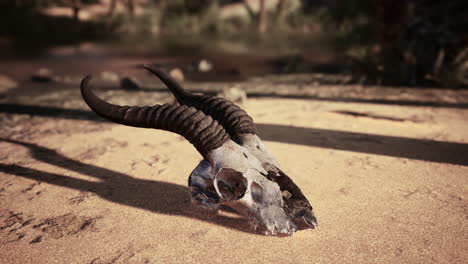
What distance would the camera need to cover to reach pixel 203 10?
2627cm

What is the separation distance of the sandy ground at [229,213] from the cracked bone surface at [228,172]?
0.19 metres

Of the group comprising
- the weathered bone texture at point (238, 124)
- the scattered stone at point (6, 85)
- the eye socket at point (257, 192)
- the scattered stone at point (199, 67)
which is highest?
the weathered bone texture at point (238, 124)

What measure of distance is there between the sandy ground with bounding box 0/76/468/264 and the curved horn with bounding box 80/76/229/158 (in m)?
0.90

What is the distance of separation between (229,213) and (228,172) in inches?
22.9

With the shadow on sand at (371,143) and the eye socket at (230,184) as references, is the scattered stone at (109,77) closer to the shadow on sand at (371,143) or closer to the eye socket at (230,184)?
the shadow on sand at (371,143)

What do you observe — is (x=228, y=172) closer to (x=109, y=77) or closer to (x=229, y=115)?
(x=229, y=115)

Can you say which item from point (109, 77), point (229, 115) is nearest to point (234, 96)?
point (229, 115)

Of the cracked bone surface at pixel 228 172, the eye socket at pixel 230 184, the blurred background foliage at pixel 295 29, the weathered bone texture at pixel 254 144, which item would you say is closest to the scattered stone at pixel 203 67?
the blurred background foliage at pixel 295 29

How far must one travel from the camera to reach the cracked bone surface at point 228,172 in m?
2.84

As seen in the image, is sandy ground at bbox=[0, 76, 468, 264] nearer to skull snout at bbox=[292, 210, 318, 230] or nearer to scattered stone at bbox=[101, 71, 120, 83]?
skull snout at bbox=[292, 210, 318, 230]

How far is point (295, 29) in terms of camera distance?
2494 centimetres

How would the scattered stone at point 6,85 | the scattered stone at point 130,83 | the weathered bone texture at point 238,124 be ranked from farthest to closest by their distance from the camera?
the scattered stone at point 6,85
the scattered stone at point 130,83
the weathered bone texture at point 238,124

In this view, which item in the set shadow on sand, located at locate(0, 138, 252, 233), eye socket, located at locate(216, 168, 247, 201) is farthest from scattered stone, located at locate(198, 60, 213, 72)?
eye socket, located at locate(216, 168, 247, 201)

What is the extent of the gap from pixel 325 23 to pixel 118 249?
22920mm
